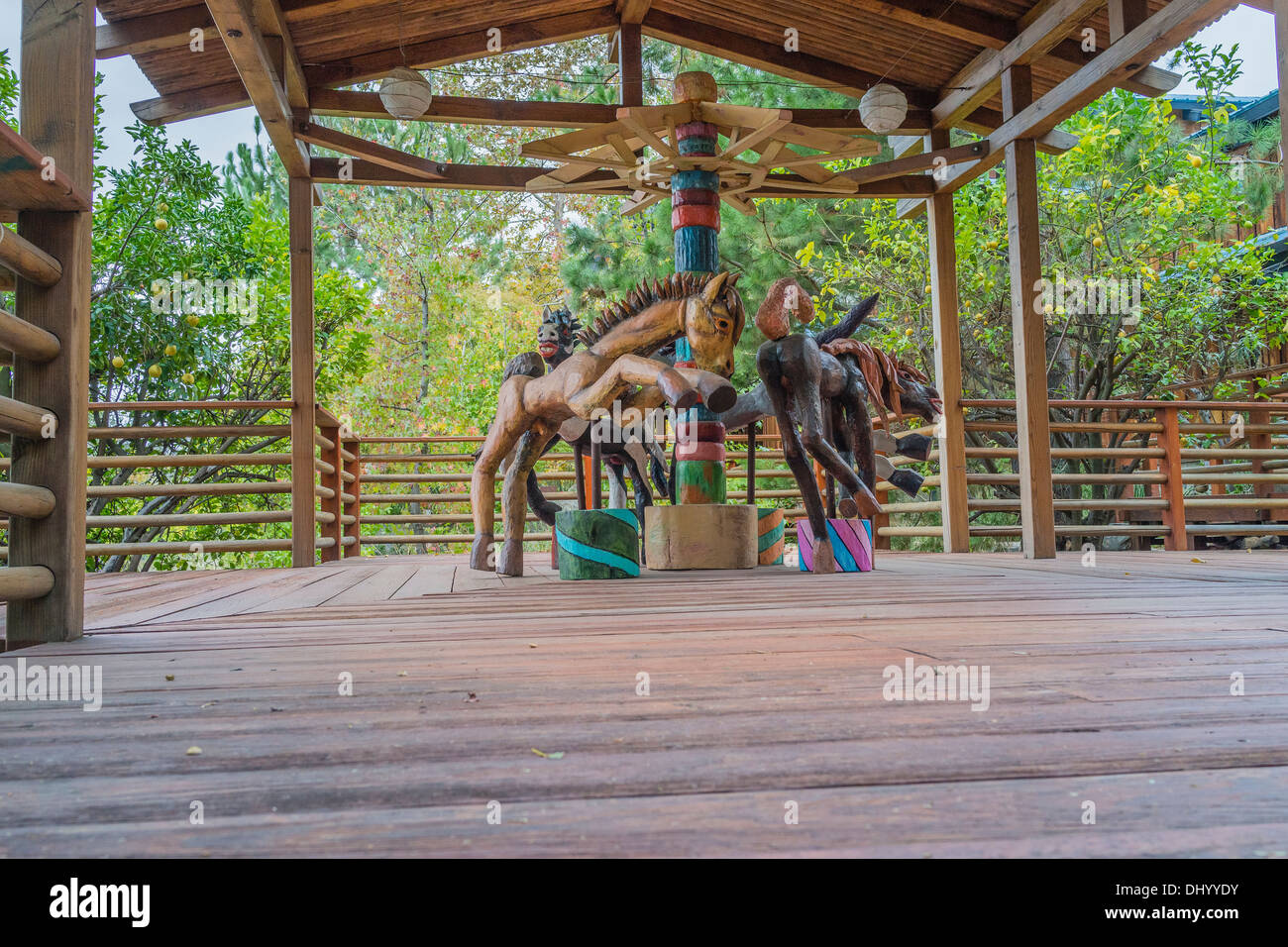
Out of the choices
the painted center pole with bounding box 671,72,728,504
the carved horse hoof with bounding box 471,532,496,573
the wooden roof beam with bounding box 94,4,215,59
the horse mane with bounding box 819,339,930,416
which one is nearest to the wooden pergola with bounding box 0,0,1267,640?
the wooden roof beam with bounding box 94,4,215,59

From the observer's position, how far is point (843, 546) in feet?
13.2

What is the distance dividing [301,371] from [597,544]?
9.29 feet

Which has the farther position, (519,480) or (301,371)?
(301,371)

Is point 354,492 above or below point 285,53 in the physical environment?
below

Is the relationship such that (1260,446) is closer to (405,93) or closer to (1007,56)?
(1007,56)

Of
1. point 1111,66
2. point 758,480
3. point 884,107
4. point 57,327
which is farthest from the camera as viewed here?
point 758,480

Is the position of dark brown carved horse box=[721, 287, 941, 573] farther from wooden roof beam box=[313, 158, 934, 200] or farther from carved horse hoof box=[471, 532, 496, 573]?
wooden roof beam box=[313, 158, 934, 200]

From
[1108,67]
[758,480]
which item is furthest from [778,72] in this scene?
[758,480]

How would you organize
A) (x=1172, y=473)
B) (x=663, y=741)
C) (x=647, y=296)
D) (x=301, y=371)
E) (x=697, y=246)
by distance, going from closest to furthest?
(x=663, y=741) < (x=647, y=296) < (x=697, y=246) < (x=301, y=371) < (x=1172, y=473)

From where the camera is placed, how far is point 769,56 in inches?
239

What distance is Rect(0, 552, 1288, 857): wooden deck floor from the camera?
2.44 ft

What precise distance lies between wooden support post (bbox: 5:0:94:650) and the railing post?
6.57 meters

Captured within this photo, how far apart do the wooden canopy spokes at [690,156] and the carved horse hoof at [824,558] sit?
6.87ft

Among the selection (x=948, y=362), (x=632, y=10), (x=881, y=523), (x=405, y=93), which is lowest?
(x=881, y=523)
